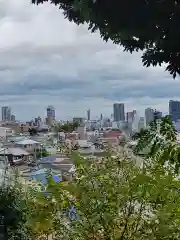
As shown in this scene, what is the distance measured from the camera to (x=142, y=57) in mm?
3363

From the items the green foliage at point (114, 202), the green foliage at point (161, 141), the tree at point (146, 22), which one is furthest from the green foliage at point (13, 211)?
the green foliage at point (161, 141)

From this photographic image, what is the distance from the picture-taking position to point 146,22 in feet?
10.6

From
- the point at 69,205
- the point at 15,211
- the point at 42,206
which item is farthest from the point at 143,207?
the point at 15,211

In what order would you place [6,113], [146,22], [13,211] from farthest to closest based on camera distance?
[6,113] → [13,211] → [146,22]

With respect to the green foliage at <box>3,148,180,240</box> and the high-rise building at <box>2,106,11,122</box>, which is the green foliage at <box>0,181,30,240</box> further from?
the high-rise building at <box>2,106,11,122</box>

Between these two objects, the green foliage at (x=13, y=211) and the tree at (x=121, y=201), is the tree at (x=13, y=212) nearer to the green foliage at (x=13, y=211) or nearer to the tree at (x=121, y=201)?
the green foliage at (x=13, y=211)

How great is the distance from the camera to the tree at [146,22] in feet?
10.4

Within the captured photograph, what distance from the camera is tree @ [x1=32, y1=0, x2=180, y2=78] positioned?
10.4 feet

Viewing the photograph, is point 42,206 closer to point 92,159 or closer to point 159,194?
point 92,159

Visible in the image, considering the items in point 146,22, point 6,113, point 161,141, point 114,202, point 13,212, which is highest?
point 146,22

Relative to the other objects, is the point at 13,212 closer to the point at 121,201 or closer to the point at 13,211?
the point at 13,211

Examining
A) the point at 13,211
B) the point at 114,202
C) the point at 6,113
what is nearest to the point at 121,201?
the point at 114,202

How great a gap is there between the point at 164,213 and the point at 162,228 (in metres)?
0.11

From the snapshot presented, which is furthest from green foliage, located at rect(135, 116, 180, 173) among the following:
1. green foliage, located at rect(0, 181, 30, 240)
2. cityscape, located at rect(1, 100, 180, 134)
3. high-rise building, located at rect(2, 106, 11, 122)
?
high-rise building, located at rect(2, 106, 11, 122)
